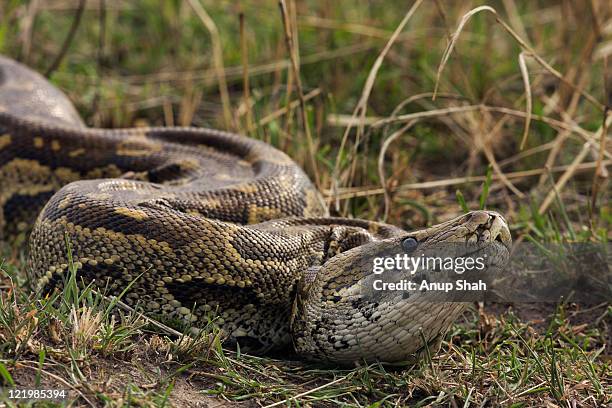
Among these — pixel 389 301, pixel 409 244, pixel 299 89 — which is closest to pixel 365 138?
pixel 299 89

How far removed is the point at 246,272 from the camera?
5.49m

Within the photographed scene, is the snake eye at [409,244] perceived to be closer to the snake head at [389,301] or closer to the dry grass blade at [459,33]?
the snake head at [389,301]

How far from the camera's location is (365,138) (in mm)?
7371

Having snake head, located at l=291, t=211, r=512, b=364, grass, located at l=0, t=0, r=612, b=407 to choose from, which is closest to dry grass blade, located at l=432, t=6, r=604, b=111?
grass, located at l=0, t=0, r=612, b=407

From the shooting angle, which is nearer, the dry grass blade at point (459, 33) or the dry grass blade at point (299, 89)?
the dry grass blade at point (459, 33)

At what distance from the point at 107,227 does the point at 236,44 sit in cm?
514

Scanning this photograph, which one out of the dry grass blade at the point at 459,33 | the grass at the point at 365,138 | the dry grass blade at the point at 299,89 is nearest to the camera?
the grass at the point at 365,138

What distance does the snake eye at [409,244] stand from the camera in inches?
200

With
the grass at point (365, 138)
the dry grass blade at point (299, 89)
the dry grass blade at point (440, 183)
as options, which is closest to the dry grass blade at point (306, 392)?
the grass at point (365, 138)

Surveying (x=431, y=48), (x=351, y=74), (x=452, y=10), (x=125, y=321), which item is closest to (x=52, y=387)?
(x=125, y=321)

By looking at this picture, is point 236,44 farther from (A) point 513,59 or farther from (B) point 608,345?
(B) point 608,345

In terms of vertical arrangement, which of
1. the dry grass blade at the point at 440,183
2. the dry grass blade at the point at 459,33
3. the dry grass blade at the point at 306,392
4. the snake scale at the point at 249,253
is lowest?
the dry grass blade at the point at 306,392

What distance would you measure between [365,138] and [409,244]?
2409 mm

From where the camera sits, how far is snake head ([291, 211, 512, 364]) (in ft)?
15.9
